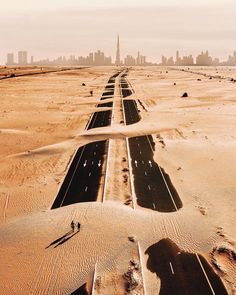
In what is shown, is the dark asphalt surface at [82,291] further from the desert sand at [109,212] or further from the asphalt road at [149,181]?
the asphalt road at [149,181]

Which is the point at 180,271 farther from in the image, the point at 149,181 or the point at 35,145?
the point at 35,145

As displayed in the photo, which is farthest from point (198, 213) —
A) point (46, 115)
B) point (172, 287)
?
point (46, 115)

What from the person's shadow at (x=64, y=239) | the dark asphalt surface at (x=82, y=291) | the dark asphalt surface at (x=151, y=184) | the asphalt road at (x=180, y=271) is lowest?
the dark asphalt surface at (x=82, y=291)

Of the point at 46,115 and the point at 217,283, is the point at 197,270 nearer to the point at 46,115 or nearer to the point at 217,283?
the point at 217,283

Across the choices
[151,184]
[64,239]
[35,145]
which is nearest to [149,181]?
[151,184]

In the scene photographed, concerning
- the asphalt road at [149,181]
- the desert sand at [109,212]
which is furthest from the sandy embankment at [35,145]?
the asphalt road at [149,181]

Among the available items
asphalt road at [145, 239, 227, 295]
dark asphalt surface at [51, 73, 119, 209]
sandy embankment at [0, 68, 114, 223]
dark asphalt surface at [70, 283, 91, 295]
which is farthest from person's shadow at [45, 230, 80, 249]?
asphalt road at [145, 239, 227, 295]
